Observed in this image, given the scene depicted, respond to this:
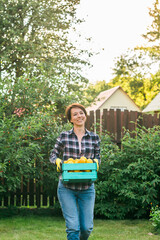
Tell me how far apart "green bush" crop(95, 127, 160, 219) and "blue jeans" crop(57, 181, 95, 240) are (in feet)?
8.67

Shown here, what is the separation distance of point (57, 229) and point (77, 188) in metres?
2.39

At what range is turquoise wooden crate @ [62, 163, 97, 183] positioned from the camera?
3.20 meters

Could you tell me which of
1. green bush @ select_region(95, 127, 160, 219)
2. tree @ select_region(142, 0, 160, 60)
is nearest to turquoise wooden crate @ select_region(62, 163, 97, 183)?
green bush @ select_region(95, 127, 160, 219)

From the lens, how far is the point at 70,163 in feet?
10.6

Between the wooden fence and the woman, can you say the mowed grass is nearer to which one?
the wooden fence

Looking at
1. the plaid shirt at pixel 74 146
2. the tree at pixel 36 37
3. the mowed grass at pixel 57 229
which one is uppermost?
the tree at pixel 36 37

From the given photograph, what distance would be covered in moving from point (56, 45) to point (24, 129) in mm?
10027

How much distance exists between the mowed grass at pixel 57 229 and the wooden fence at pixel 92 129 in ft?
2.81

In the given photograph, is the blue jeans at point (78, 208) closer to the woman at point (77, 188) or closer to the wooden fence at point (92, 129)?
the woman at point (77, 188)

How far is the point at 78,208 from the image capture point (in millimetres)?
3451

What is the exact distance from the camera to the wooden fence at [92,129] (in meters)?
7.22

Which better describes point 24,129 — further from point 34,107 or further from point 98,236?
point 98,236

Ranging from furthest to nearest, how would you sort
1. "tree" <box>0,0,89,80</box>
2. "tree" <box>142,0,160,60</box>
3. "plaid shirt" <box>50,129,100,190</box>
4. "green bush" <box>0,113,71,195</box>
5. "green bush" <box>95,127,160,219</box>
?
"tree" <box>142,0,160,60</box>, "tree" <box>0,0,89,80</box>, "green bush" <box>95,127,160,219</box>, "green bush" <box>0,113,71,195</box>, "plaid shirt" <box>50,129,100,190</box>

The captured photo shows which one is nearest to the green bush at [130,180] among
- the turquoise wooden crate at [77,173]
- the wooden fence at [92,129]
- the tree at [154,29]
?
the wooden fence at [92,129]
